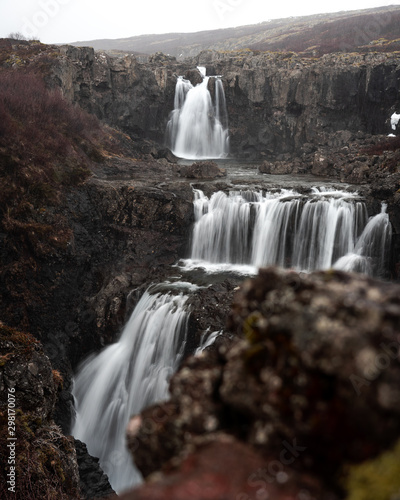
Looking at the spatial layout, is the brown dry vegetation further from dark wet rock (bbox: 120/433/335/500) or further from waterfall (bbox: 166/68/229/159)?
waterfall (bbox: 166/68/229/159)

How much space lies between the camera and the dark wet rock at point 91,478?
387 inches

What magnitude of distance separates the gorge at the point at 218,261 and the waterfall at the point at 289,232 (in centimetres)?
8

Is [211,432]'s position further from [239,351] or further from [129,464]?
[129,464]

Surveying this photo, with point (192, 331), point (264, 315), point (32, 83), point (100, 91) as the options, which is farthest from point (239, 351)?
point (100, 91)

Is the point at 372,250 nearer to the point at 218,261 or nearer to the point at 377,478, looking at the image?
the point at 218,261

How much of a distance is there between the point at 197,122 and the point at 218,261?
1008 inches

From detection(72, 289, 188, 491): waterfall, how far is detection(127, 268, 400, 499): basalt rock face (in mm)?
9337

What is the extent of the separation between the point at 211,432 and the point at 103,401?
11.3m

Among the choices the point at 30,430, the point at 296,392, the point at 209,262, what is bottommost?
the point at 30,430

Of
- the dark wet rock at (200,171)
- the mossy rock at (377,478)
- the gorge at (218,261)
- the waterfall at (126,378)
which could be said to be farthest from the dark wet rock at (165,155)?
the mossy rock at (377,478)

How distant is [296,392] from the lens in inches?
111

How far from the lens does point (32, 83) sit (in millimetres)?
24500

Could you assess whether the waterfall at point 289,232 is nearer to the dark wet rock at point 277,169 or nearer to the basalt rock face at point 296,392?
the dark wet rock at point 277,169

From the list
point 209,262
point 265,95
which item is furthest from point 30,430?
point 265,95
